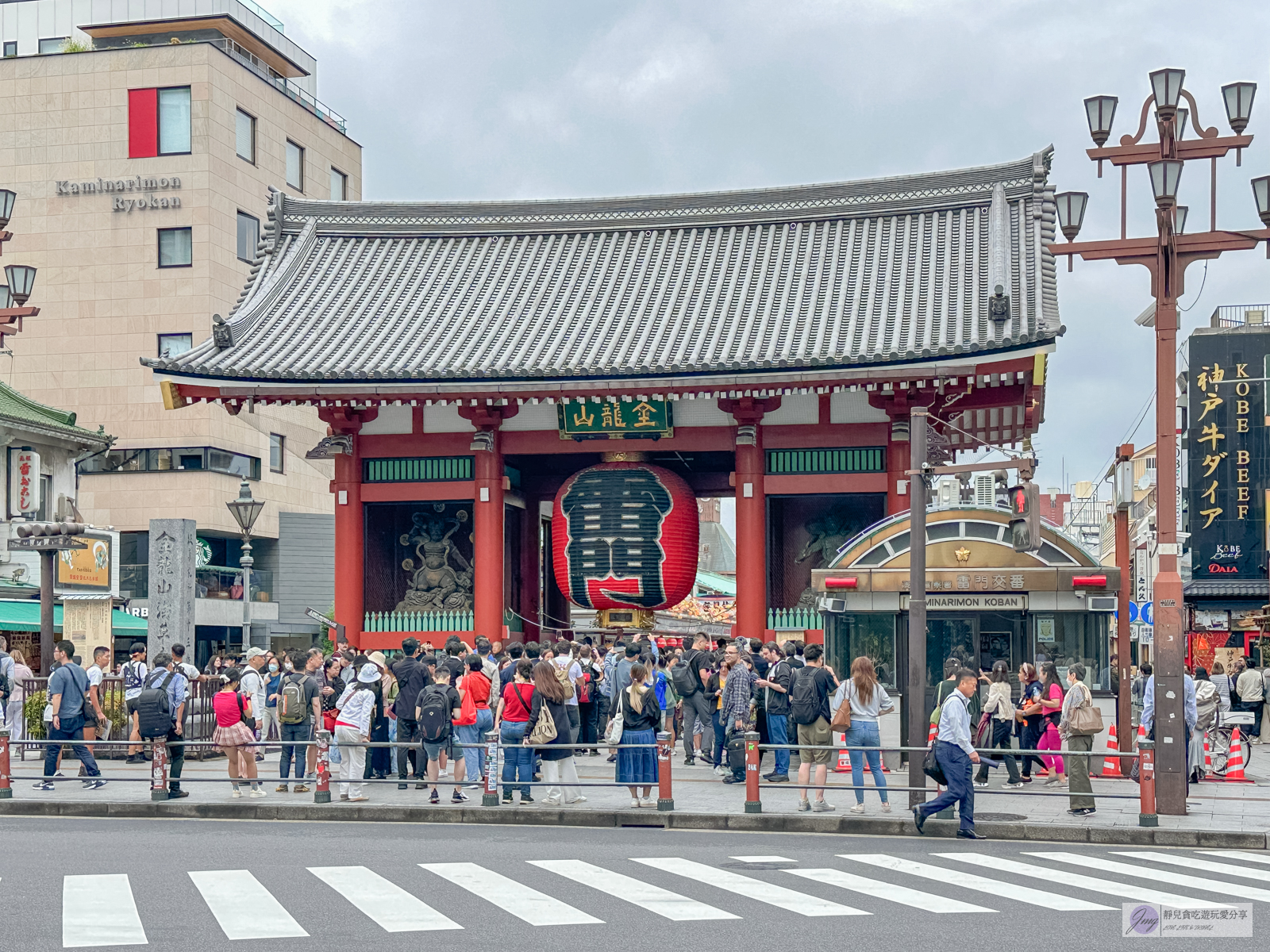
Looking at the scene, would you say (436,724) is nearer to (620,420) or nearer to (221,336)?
(620,420)

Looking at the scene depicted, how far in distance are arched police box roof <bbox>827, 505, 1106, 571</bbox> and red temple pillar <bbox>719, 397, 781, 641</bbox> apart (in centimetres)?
480

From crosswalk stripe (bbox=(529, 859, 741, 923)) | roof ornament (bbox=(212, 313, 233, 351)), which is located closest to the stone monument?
roof ornament (bbox=(212, 313, 233, 351))

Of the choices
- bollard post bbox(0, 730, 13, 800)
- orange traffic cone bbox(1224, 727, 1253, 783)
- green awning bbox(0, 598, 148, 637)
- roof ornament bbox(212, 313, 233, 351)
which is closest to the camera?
bollard post bbox(0, 730, 13, 800)

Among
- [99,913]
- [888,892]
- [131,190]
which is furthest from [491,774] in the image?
[131,190]

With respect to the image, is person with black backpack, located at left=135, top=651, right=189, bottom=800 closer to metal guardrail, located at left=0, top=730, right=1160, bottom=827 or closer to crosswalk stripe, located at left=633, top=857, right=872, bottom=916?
metal guardrail, located at left=0, top=730, right=1160, bottom=827

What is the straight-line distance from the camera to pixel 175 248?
52875 mm

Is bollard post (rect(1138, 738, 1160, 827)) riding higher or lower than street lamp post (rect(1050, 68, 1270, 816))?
lower

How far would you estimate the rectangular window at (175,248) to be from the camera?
5266 centimetres

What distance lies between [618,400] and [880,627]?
314 inches

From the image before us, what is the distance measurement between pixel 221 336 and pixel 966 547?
1559cm

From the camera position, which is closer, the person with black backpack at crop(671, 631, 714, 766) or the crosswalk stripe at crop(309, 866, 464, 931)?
the crosswalk stripe at crop(309, 866, 464, 931)

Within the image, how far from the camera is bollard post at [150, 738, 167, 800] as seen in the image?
19.0m

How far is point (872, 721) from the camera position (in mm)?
18094

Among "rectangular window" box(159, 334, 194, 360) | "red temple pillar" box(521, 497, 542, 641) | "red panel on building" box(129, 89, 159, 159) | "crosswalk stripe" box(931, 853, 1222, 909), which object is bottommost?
"crosswalk stripe" box(931, 853, 1222, 909)
